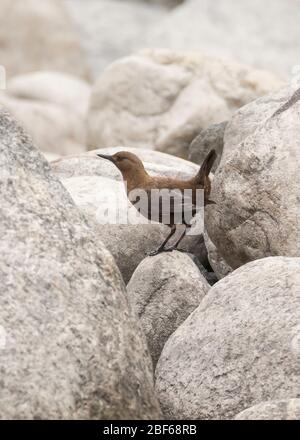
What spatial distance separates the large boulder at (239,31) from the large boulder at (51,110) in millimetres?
3275

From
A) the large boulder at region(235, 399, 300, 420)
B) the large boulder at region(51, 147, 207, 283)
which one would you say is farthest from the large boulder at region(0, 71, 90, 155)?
the large boulder at region(235, 399, 300, 420)

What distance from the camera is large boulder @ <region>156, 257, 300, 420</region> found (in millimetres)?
5484

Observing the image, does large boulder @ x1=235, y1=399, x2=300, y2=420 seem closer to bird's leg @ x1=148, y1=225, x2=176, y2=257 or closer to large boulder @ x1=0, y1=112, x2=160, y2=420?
large boulder @ x1=0, y1=112, x2=160, y2=420

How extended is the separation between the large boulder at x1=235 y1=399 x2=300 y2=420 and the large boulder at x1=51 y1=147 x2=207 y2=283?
9.29 ft

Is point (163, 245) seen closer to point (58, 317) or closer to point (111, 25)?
point (58, 317)

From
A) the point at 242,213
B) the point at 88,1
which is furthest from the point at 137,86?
the point at 88,1

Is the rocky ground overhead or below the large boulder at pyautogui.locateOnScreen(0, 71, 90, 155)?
overhead

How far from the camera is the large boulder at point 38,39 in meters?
21.3

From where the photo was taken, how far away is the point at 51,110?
16047 millimetres

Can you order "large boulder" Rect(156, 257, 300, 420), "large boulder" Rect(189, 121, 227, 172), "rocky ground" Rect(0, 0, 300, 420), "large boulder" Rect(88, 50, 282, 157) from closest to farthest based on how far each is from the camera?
"rocky ground" Rect(0, 0, 300, 420), "large boulder" Rect(156, 257, 300, 420), "large boulder" Rect(189, 121, 227, 172), "large boulder" Rect(88, 50, 282, 157)

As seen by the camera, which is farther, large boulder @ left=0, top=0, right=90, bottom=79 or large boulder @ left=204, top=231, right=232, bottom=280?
large boulder @ left=0, top=0, right=90, bottom=79

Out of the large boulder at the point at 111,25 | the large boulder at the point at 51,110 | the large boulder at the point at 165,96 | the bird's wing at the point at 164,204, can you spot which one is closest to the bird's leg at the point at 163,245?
the bird's wing at the point at 164,204

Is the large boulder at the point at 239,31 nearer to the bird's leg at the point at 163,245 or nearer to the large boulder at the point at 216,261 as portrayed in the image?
the large boulder at the point at 216,261
